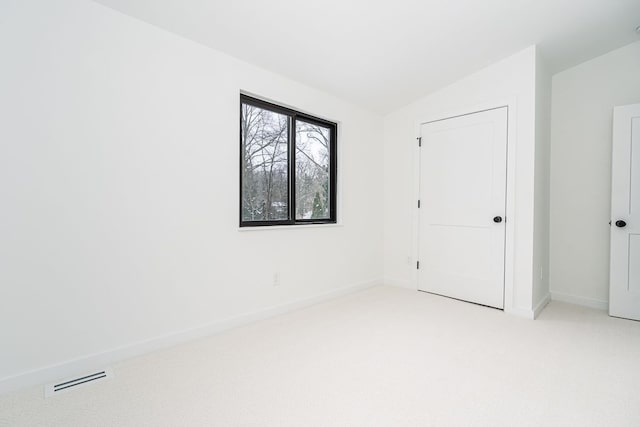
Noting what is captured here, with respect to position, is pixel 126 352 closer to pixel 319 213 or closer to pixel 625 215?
pixel 319 213

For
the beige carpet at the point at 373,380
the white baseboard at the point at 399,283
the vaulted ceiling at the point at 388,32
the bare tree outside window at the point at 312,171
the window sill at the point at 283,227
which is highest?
the vaulted ceiling at the point at 388,32

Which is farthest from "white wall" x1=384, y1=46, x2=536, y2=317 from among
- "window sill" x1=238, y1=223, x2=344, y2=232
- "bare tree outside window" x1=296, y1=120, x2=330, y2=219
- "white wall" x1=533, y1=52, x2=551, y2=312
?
"window sill" x1=238, y1=223, x2=344, y2=232

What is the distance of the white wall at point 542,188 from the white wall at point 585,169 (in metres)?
0.13

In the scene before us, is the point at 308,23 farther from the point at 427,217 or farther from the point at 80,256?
the point at 427,217

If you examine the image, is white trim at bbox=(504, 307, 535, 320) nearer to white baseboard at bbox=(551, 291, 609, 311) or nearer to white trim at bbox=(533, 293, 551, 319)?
white trim at bbox=(533, 293, 551, 319)

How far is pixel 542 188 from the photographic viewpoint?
3416 mm

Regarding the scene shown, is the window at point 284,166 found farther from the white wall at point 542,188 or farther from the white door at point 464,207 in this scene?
the white wall at point 542,188

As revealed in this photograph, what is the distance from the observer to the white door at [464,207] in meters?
3.32

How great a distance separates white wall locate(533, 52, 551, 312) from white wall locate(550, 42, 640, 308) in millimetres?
133

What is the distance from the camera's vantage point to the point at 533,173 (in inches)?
121

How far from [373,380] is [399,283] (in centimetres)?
242

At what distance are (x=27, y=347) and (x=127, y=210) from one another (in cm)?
93

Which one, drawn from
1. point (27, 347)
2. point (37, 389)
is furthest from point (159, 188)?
point (37, 389)

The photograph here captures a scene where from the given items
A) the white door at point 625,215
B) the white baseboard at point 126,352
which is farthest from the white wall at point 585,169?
the white baseboard at point 126,352
